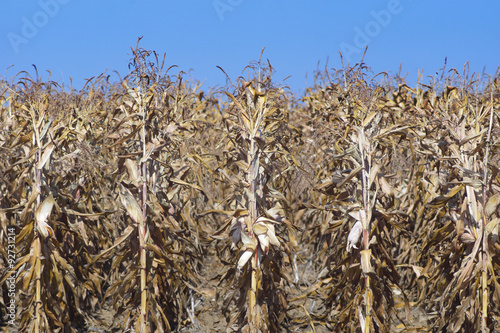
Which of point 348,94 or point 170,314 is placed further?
point 348,94

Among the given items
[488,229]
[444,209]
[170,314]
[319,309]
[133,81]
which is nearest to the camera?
[488,229]

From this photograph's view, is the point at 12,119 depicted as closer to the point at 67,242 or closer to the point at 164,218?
the point at 67,242

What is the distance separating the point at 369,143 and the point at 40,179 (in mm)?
3330

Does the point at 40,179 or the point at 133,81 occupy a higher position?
the point at 133,81

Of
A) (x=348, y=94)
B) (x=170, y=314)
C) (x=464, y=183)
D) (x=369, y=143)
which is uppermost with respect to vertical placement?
(x=348, y=94)

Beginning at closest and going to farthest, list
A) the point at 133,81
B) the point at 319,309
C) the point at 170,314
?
the point at 133,81
the point at 170,314
the point at 319,309

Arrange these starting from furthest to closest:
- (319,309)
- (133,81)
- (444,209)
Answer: (319,309)
(444,209)
(133,81)

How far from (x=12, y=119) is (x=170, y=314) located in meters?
3.51

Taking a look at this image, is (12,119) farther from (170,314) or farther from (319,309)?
(319,309)

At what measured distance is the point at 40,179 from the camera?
220 inches

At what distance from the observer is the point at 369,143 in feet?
17.8

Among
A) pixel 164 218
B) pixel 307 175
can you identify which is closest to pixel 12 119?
pixel 164 218

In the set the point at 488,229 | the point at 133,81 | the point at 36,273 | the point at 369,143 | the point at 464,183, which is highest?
the point at 133,81

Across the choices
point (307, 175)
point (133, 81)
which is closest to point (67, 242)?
point (133, 81)
